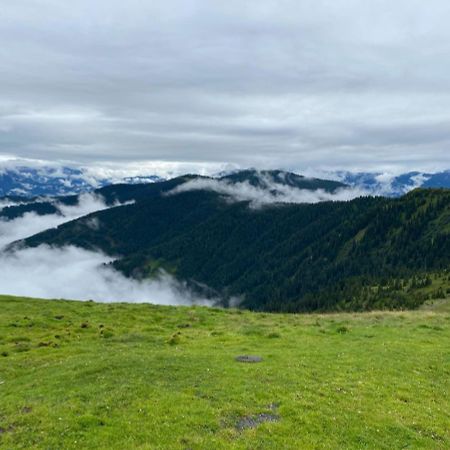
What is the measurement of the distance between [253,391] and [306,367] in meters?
6.87

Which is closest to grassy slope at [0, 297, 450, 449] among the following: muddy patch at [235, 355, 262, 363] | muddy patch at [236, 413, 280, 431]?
muddy patch at [236, 413, 280, 431]

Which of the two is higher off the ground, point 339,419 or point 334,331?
point 339,419

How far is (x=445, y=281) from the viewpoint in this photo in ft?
501

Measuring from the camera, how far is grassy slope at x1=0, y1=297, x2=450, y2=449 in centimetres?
2023

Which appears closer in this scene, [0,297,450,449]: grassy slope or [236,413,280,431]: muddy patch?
[0,297,450,449]: grassy slope

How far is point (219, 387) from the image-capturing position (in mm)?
25703

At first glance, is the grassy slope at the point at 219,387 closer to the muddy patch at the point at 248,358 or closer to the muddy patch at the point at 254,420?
the muddy patch at the point at 254,420

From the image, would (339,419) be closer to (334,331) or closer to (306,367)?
(306,367)

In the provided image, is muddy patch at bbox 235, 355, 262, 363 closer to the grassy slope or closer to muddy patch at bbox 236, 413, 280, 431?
the grassy slope

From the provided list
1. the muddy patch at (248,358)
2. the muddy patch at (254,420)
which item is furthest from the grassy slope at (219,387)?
the muddy patch at (248,358)

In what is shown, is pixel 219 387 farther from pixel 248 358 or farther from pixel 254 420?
pixel 248 358

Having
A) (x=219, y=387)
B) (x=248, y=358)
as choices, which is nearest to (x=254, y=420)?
(x=219, y=387)

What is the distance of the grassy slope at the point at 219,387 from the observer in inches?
797

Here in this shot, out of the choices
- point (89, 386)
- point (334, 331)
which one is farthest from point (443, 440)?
point (334, 331)
